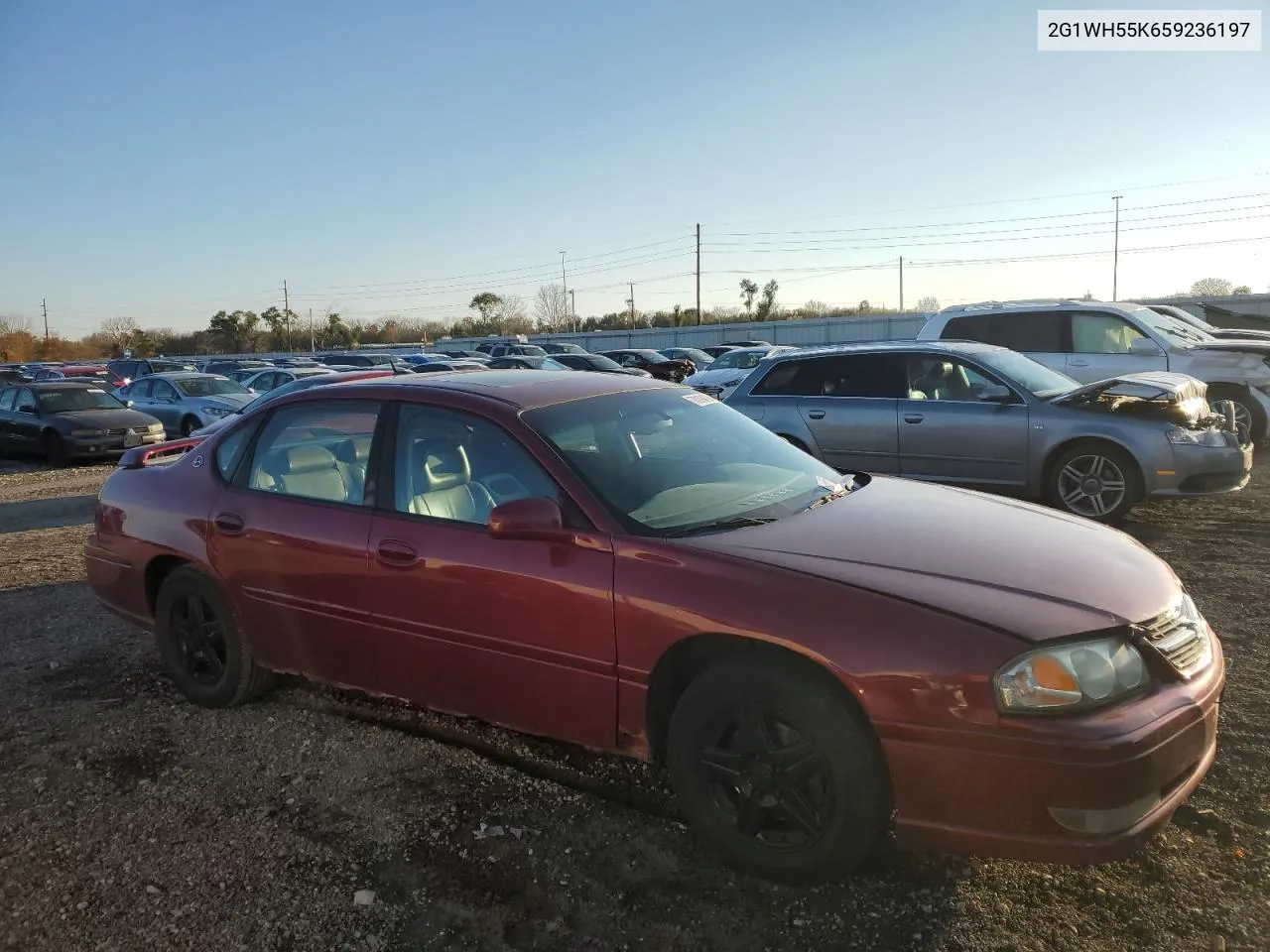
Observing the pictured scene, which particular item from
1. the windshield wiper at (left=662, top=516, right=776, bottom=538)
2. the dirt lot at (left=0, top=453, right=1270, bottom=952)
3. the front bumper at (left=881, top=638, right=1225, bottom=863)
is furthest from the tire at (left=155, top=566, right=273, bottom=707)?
the front bumper at (left=881, top=638, right=1225, bottom=863)

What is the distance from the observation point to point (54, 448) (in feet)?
49.9

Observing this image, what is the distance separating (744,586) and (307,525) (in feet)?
6.60

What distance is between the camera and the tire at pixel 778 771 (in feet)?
8.46

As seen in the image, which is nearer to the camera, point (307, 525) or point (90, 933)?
point (90, 933)

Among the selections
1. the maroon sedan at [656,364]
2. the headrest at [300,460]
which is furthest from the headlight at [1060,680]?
the maroon sedan at [656,364]

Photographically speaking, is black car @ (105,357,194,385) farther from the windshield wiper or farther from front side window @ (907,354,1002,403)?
the windshield wiper

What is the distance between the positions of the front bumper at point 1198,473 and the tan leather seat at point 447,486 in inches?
240

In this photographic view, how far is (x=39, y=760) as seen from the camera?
150 inches

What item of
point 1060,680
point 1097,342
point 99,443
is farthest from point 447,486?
point 99,443

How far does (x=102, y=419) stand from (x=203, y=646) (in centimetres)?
1307

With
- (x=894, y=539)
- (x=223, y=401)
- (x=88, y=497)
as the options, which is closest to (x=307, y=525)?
(x=894, y=539)

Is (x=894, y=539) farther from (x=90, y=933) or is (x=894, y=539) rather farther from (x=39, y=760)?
(x=39, y=760)

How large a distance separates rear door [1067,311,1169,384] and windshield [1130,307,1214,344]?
0.83 ft

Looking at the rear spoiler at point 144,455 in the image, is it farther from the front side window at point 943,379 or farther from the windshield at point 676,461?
the front side window at point 943,379
